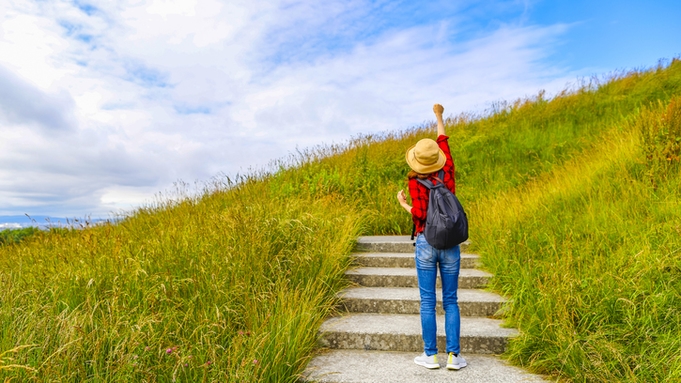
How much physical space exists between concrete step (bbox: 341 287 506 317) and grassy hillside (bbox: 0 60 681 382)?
25 centimetres

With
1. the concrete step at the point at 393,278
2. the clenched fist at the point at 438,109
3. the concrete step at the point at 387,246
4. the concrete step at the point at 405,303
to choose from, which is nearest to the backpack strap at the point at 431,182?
the clenched fist at the point at 438,109

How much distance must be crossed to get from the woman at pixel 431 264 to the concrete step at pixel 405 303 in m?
1.17

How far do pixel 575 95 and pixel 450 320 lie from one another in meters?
13.1

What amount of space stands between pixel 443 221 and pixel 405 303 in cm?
196

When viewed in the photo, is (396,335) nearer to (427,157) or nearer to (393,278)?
(393,278)

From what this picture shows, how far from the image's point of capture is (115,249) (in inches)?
197

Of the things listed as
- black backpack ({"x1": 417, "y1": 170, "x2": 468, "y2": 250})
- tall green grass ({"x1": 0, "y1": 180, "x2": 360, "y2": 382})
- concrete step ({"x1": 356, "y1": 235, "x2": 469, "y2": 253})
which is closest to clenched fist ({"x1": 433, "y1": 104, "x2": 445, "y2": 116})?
black backpack ({"x1": 417, "y1": 170, "x2": 468, "y2": 250})

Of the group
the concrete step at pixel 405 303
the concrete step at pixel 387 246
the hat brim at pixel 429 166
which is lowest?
the concrete step at pixel 405 303

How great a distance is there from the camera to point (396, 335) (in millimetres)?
4434

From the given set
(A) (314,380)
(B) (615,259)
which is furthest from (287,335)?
(B) (615,259)

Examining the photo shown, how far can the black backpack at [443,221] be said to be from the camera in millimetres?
3546

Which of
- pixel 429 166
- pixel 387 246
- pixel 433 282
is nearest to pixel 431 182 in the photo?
pixel 429 166

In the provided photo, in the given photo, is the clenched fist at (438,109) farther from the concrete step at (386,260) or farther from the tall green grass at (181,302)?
the concrete step at (386,260)

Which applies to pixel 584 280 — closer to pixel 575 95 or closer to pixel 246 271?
pixel 246 271
